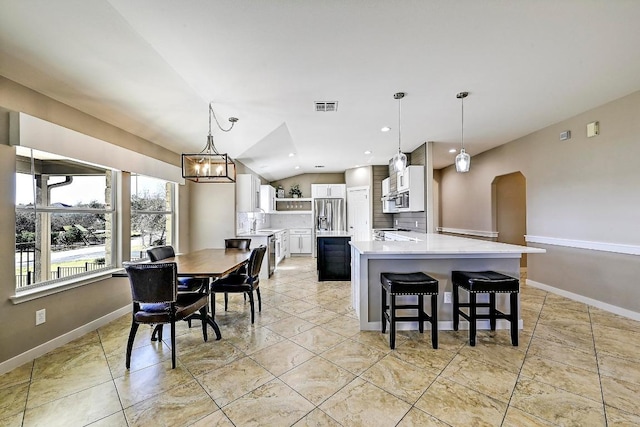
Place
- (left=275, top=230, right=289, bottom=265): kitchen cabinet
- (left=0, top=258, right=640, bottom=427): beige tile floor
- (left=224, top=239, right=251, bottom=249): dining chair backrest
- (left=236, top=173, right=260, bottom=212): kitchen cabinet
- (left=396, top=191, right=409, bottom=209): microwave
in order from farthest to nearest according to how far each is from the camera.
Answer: (left=275, top=230, right=289, bottom=265): kitchen cabinet → (left=236, top=173, right=260, bottom=212): kitchen cabinet → (left=396, top=191, right=409, bottom=209): microwave → (left=224, top=239, right=251, bottom=249): dining chair backrest → (left=0, top=258, right=640, bottom=427): beige tile floor

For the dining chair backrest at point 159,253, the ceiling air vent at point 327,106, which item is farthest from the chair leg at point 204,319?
the ceiling air vent at point 327,106

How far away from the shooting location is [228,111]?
366cm

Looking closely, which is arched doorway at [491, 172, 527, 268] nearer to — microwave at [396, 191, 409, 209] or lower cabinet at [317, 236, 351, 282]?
microwave at [396, 191, 409, 209]

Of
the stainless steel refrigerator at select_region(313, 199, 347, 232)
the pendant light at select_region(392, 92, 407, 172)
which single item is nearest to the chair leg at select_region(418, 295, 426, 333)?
the pendant light at select_region(392, 92, 407, 172)

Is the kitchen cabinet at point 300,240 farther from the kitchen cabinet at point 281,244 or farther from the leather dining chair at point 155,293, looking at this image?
the leather dining chair at point 155,293

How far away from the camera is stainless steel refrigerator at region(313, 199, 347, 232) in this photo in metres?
7.90

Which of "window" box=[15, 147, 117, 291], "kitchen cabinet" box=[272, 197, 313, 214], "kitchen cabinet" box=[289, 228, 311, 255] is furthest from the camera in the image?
"kitchen cabinet" box=[272, 197, 313, 214]

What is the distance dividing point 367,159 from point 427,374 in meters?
5.33

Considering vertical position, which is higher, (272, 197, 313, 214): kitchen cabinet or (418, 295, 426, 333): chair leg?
(272, 197, 313, 214): kitchen cabinet

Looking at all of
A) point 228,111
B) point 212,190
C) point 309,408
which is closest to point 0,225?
point 228,111

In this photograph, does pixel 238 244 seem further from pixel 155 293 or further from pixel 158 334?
pixel 155 293

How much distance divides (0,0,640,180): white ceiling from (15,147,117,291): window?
0.67 meters

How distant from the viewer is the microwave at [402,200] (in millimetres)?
5402

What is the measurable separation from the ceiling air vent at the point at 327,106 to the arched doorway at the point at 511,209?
4412 millimetres
